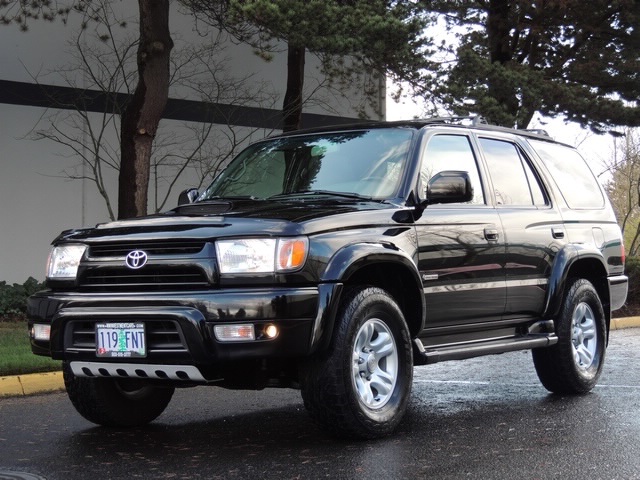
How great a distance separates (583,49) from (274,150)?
49.3 feet

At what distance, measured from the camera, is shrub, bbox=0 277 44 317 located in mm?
13836

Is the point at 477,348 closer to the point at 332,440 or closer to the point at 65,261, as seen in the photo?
the point at 332,440

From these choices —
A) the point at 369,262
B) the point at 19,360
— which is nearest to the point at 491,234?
the point at 369,262

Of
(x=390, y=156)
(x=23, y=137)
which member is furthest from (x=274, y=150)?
(x=23, y=137)

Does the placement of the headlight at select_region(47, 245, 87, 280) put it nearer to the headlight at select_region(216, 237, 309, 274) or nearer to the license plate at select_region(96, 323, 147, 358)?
the license plate at select_region(96, 323, 147, 358)

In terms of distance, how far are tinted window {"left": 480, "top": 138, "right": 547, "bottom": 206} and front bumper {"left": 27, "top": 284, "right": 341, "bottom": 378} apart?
232cm

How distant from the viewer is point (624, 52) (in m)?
20.2

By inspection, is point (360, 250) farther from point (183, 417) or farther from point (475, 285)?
point (183, 417)

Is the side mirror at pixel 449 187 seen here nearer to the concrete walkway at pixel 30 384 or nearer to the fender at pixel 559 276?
the fender at pixel 559 276

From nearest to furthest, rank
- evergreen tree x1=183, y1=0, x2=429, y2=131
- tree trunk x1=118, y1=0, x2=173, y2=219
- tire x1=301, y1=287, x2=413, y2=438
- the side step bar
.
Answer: tire x1=301, y1=287, x2=413, y2=438, the side step bar, evergreen tree x1=183, y1=0, x2=429, y2=131, tree trunk x1=118, y1=0, x2=173, y2=219

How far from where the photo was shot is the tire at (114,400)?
20.7 feet

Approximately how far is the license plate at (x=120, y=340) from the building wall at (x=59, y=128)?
10.3 m

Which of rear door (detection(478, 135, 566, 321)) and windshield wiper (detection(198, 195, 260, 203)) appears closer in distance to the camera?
windshield wiper (detection(198, 195, 260, 203))

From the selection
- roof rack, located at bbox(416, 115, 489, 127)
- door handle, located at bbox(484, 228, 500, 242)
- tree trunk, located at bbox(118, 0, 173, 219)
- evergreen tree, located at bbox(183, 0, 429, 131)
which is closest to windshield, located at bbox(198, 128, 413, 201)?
roof rack, located at bbox(416, 115, 489, 127)
